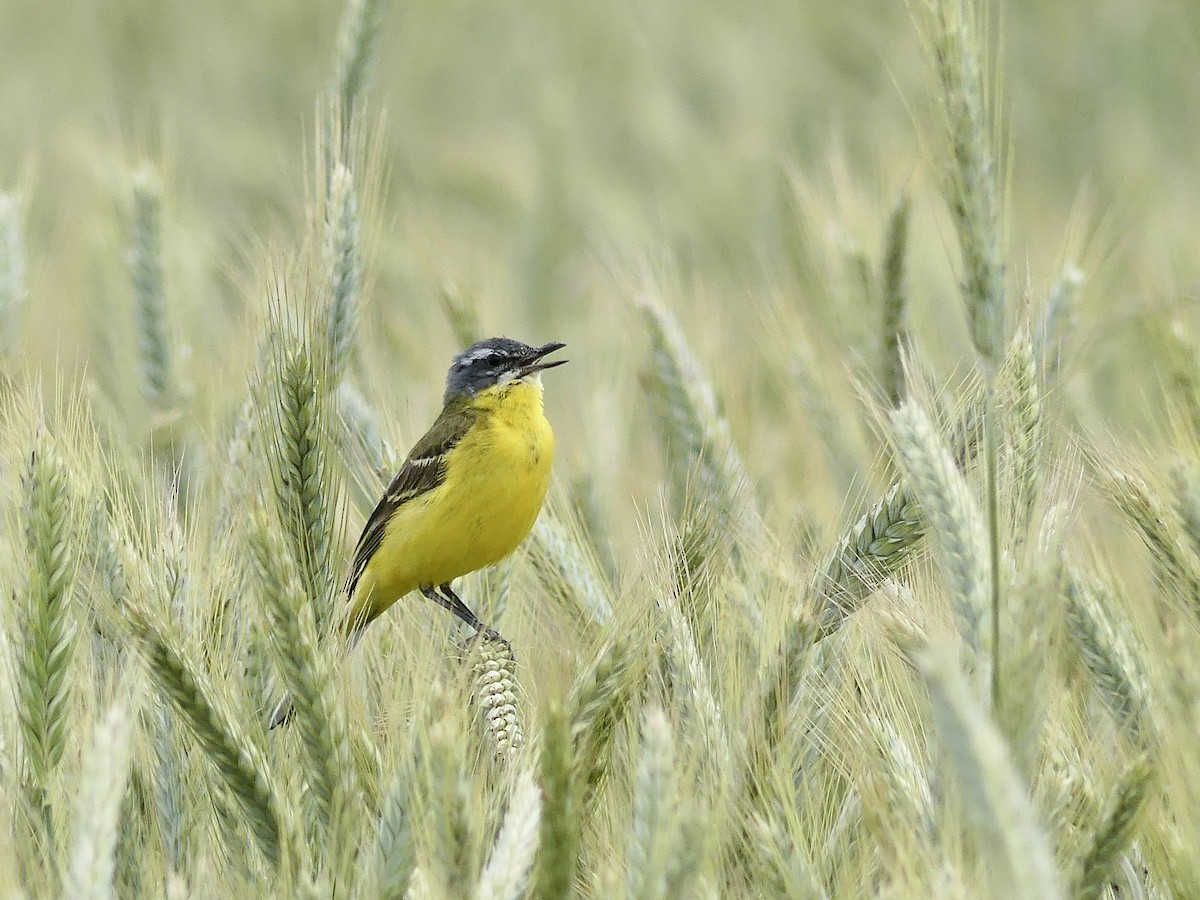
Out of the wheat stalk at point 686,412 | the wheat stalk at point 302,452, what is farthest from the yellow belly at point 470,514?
the wheat stalk at point 302,452

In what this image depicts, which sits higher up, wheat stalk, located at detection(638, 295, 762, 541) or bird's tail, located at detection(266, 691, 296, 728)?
wheat stalk, located at detection(638, 295, 762, 541)

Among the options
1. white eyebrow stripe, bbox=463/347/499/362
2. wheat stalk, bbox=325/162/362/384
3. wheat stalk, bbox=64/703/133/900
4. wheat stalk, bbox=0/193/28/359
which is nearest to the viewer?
wheat stalk, bbox=64/703/133/900

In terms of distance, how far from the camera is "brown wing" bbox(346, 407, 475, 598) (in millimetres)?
3180

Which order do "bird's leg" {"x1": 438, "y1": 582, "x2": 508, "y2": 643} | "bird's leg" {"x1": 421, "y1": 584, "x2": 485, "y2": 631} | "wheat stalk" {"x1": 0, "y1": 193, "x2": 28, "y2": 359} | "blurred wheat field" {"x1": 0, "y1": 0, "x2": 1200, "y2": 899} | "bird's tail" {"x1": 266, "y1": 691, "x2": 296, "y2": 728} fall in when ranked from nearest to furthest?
"blurred wheat field" {"x1": 0, "y1": 0, "x2": 1200, "y2": 899} → "bird's tail" {"x1": 266, "y1": 691, "x2": 296, "y2": 728} → "bird's leg" {"x1": 438, "y1": 582, "x2": 508, "y2": 643} → "bird's leg" {"x1": 421, "y1": 584, "x2": 485, "y2": 631} → "wheat stalk" {"x1": 0, "y1": 193, "x2": 28, "y2": 359}

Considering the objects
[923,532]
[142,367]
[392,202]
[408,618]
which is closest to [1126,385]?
[923,532]

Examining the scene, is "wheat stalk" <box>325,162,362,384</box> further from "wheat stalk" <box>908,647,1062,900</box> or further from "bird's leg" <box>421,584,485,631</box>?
"wheat stalk" <box>908,647,1062,900</box>

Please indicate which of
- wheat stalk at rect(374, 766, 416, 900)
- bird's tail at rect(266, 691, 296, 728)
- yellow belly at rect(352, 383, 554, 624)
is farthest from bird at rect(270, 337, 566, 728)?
wheat stalk at rect(374, 766, 416, 900)

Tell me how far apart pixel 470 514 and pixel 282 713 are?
858mm

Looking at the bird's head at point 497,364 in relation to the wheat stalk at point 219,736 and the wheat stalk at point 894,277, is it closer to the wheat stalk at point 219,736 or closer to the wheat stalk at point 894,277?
the wheat stalk at point 894,277

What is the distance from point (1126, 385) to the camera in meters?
4.25

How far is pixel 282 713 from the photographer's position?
8.12 feet

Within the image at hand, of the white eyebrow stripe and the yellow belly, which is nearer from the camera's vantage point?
the yellow belly

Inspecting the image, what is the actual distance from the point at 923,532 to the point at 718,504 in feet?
1.89

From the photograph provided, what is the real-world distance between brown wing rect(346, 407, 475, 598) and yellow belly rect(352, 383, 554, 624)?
3cm
